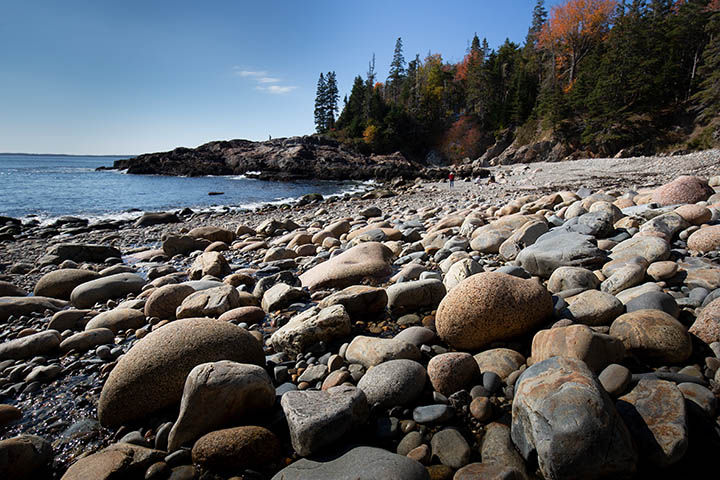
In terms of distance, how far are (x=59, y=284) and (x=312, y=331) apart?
511cm

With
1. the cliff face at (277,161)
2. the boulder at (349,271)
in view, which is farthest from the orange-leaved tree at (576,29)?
the boulder at (349,271)

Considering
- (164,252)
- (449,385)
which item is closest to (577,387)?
(449,385)

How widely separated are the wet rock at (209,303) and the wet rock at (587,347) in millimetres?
3461

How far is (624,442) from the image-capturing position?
1.61 metres

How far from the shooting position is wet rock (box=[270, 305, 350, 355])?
10.4ft

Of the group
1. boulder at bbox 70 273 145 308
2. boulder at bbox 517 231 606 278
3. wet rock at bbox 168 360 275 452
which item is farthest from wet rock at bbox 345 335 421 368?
boulder at bbox 70 273 145 308

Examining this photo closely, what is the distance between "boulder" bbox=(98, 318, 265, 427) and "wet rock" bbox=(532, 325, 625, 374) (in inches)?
92.8

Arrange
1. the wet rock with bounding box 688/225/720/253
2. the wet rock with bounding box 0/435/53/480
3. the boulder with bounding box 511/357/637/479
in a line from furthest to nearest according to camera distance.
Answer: the wet rock with bounding box 688/225/720/253 < the wet rock with bounding box 0/435/53/480 < the boulder with bounding box 511/357/637/479

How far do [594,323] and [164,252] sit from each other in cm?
851

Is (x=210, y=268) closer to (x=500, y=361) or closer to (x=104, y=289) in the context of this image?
(x=104, y=289)

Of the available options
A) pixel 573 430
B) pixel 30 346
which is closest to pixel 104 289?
pixel 30 346

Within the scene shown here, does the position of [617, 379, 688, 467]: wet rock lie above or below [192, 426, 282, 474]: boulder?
above

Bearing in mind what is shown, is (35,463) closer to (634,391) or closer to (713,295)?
(634,391)

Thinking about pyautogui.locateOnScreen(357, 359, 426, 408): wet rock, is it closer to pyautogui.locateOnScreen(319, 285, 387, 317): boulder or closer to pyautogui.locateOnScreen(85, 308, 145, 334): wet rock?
pyautogui.locateOnScreen(319, 285, 387, 317): boulder
